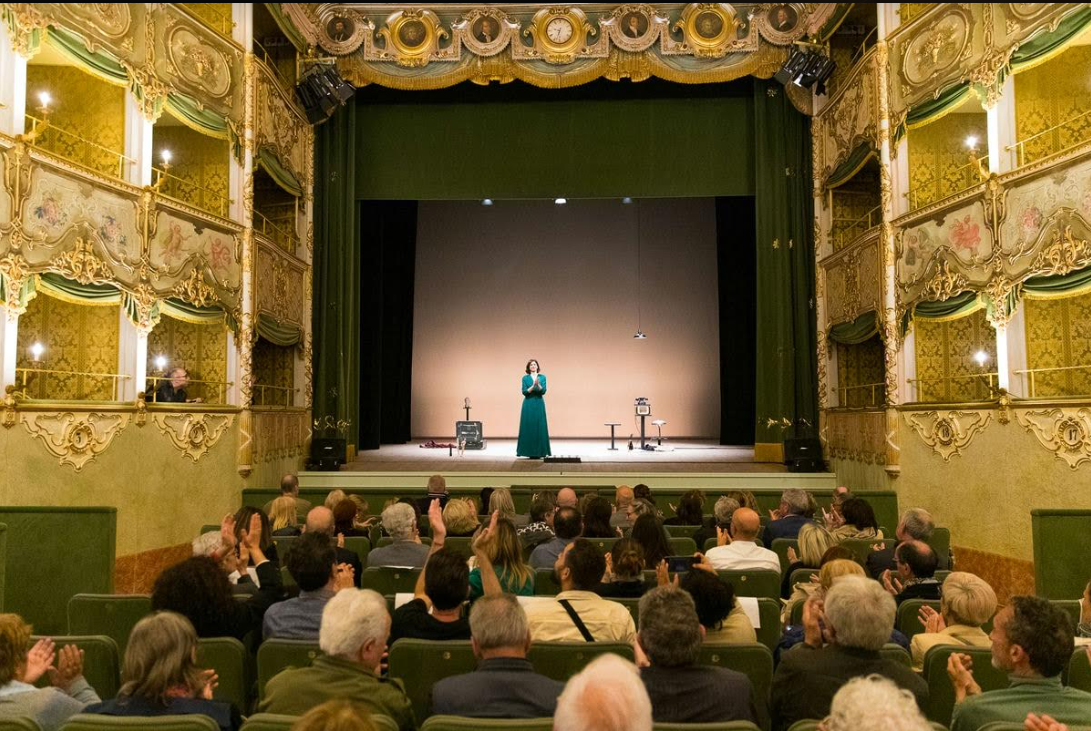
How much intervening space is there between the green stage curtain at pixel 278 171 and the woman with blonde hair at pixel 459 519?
6.72 m

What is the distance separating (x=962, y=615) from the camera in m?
3.08

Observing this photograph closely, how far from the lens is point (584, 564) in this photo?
3385 millimetres

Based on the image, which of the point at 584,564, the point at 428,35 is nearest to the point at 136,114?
the point at 428,35

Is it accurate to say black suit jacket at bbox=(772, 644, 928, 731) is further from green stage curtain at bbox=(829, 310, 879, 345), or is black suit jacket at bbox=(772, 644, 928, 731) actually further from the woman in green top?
green stage curtain at bbox=(829, 310, 879, 345)

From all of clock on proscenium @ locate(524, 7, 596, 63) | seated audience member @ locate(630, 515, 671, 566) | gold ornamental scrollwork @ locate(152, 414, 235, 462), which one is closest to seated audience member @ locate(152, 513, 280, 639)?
seated audience member @ locate(630, 515, 671, 566)

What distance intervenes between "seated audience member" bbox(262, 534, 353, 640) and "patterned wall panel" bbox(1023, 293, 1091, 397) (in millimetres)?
7781

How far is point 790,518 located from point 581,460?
646 centimetres

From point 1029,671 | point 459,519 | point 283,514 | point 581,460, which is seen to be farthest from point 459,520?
point 581,460

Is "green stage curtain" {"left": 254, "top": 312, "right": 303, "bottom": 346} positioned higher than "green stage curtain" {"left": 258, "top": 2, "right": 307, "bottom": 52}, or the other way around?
"green stage curtain" {"left": 258, "top": 2, "right": 307, "bottom": 52}

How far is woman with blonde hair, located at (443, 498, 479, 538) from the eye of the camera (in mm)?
5359

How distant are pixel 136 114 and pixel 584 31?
6.29 meters

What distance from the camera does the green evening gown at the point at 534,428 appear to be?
1234 centimetres

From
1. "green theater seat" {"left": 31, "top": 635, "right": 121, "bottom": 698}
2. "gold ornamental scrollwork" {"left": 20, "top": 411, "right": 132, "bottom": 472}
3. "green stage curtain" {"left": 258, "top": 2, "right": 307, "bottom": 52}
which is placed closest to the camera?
"green theater seat" {"left": 31, "top": 635, "right": 121, "bottom": 698}

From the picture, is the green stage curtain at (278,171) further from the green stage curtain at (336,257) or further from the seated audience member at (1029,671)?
the seated audience member at (1029,671)
